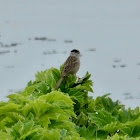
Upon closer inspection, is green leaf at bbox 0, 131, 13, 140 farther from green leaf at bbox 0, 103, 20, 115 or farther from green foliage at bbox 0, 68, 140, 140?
green leaf at bbox 0, 103, 20, 115

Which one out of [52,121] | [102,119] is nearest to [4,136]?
[52,121]

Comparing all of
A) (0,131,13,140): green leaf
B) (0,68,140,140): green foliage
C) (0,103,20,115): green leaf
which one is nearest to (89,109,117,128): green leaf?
(0,68,140,140): green foliage

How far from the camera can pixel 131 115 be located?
3.10m

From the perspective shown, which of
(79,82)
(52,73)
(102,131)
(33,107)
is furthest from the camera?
(52,73)

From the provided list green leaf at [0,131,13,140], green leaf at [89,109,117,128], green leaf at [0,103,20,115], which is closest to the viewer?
green leaf at [0,131,13,140]

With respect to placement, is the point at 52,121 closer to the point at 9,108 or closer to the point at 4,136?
the point at 9,108

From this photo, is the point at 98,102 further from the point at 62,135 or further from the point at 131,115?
the point at 62,135

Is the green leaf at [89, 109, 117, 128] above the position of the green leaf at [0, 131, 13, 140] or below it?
below

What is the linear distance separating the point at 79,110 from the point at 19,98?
0.91m

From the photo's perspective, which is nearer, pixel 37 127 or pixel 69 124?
pixel 37 127

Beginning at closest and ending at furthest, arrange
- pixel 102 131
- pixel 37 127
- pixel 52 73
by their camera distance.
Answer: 1. pixel 37 127
2. pixel 102 131
3. pixel 52 73

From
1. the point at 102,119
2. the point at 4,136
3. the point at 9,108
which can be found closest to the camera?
the point at 4,136

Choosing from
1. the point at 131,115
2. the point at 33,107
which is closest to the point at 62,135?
the point at 33,107

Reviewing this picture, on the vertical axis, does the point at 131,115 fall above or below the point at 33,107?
below
